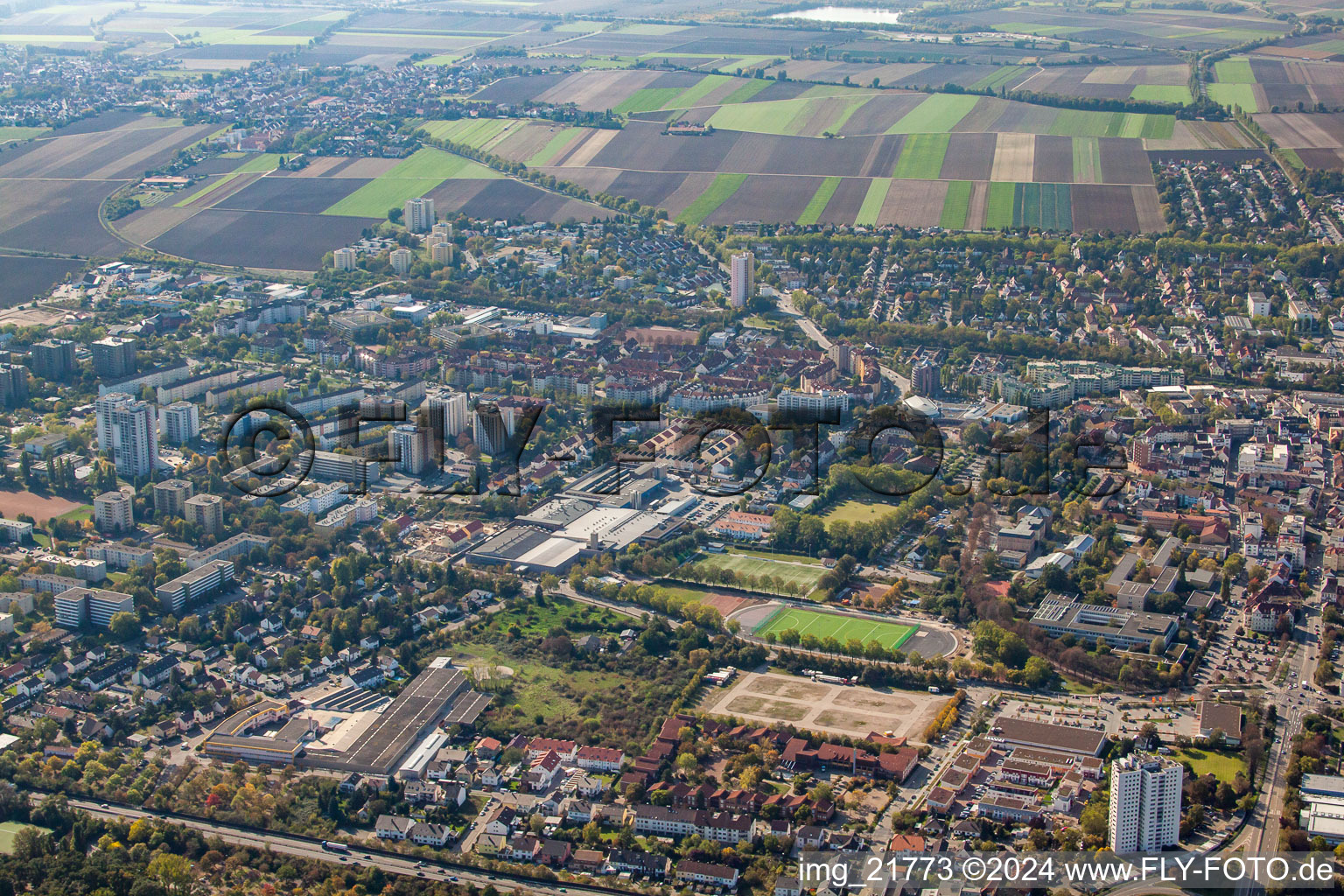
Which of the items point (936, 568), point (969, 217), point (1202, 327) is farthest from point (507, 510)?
point (969, 217)

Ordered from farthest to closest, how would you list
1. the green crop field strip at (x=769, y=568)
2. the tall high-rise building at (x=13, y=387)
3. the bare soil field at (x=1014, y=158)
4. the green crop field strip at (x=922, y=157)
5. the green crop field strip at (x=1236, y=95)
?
the green crop field strip at (x=1236, y=95), the green crop field strip at (x=922, y=157), the bare soil field at (x=1014, y=158), the tall high-rise building at (x=13, y=387), the green crop field strip at (x=769, y=568)

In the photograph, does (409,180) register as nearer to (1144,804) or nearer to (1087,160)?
(1087,160)

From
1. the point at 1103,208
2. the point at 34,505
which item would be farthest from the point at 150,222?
the point at 1103,208

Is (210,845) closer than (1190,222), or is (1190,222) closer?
(210,845)

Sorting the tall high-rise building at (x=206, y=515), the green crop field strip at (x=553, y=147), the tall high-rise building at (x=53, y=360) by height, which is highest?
the green crop field strip at (x=553, y=147)

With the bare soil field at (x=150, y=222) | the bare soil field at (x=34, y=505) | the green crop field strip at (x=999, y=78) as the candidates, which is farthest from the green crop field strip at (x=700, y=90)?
the bare soil field at (x=34, y=505)

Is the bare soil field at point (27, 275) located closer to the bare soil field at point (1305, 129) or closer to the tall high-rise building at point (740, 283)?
the tall high-rise building at point (740, 283)

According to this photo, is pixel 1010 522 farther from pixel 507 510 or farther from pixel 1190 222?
pixel 1190 222
